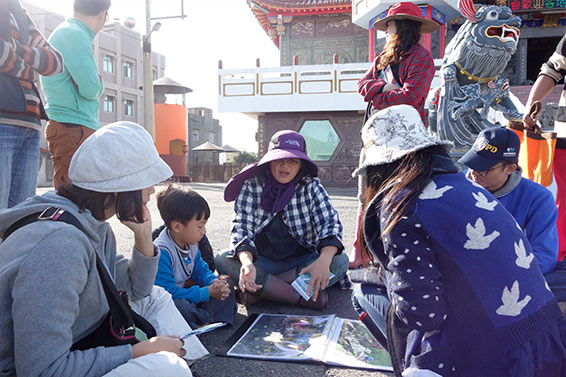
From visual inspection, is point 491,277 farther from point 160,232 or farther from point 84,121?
point 84,121

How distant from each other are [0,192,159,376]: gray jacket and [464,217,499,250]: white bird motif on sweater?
1003 millimetres

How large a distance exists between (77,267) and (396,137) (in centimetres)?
98

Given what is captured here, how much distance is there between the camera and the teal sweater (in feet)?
8.58

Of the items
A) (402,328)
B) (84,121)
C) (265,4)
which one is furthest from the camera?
(265,4)

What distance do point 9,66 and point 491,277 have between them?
88.8 inches

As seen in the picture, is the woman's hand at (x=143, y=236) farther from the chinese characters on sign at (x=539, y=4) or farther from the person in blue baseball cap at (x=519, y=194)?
the chinese characters on sign at (x=539, y=4)

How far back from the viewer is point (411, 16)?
2865mm

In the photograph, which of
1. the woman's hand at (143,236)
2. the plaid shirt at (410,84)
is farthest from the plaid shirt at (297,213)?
the woman's hand at (143,236)

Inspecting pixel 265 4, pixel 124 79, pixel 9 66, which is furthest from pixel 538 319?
pixel 124 79

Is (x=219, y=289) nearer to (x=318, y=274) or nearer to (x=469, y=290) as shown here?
(x=318, y=274)

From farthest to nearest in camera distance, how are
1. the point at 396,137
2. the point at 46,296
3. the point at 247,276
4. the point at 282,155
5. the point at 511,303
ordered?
the point at 282,155
the point at 247,276
the point at 396,137
the point at 511,303
the point at 46,296

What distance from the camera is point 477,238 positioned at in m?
1.23

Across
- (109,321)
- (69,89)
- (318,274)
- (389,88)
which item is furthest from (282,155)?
(109,321)

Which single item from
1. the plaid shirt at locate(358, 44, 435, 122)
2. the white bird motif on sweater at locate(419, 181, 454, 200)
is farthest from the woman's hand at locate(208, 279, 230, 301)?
the plaid shirt at locate(358, 44, 435, 122)
